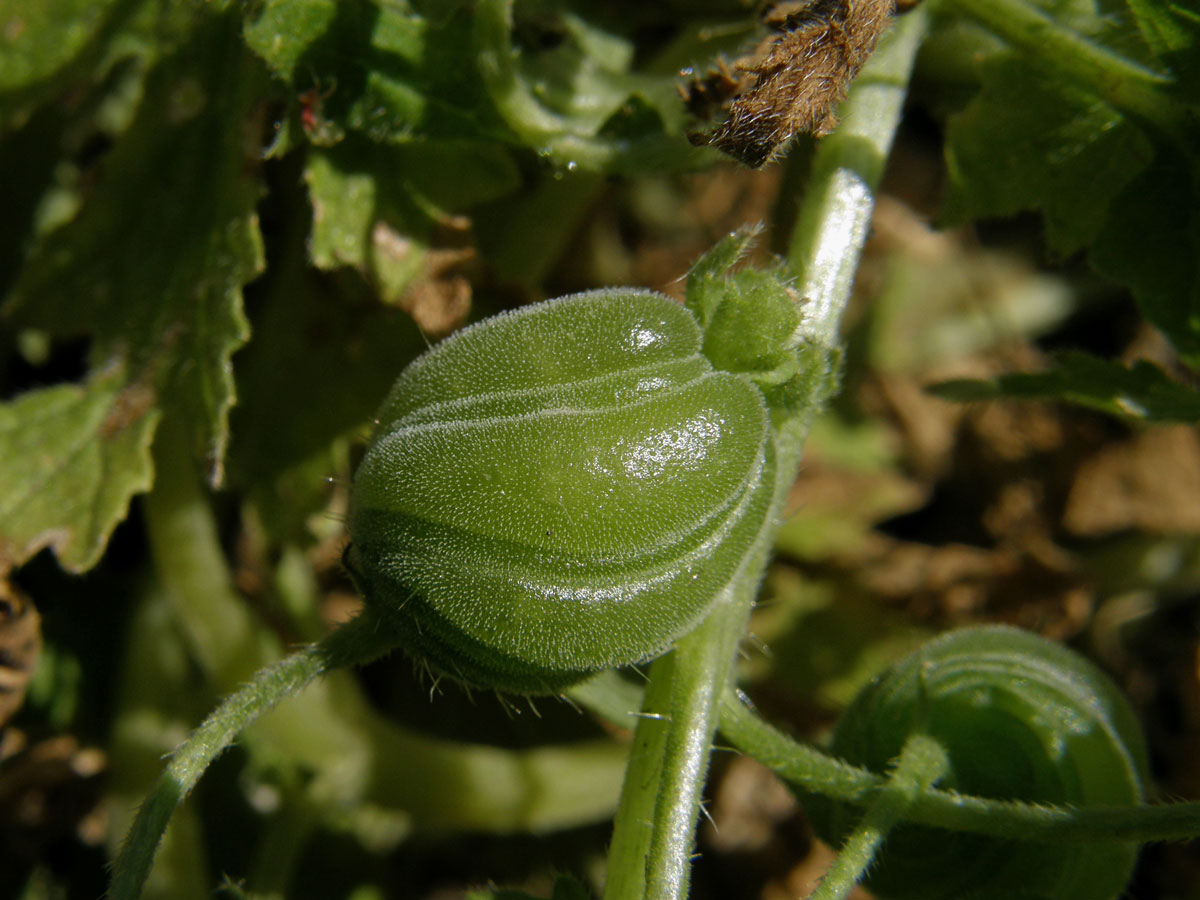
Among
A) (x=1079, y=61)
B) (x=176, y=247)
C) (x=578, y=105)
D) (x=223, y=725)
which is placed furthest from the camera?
(x=176, y=247)

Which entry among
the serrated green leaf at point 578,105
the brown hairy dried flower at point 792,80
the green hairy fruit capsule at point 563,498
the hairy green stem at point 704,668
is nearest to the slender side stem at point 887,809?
the hairy green stem at point 704,668

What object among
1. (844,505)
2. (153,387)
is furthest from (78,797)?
(844,505)

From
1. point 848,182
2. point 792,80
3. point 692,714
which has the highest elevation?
point 792,80

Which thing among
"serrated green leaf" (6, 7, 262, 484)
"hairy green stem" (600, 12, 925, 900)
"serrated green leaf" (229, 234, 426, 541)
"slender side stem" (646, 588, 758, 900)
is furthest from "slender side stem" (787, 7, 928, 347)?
"serrated green leaf" (6, 7, 262, 484)

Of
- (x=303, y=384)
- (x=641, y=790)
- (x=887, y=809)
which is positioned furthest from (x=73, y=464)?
(x=887, y=809)

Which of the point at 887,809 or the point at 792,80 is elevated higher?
the point at 792,80

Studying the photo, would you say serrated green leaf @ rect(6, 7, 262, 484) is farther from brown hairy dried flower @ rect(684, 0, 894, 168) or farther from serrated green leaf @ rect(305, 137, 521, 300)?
brown hairy dried flower @ rect(684, 0, 894, 168)

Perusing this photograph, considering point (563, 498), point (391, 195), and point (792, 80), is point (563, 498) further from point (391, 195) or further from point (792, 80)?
point (391, 195)

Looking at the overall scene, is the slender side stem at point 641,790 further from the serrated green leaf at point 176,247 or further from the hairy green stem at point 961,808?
the serrated green leaf at point 176,247
